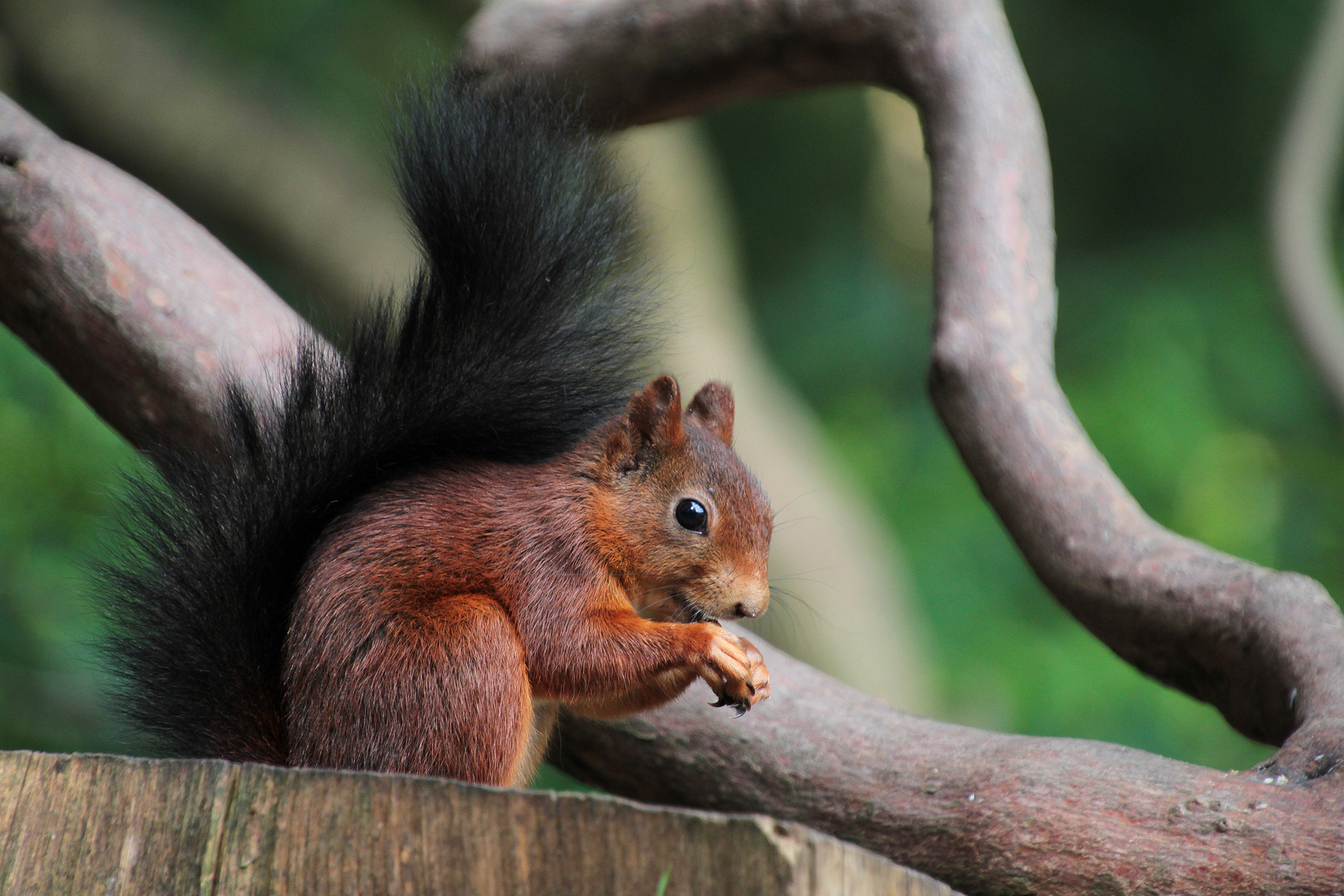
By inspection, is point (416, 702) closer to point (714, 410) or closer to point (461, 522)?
point (461, 522)

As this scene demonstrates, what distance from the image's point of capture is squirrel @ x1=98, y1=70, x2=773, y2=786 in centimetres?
105

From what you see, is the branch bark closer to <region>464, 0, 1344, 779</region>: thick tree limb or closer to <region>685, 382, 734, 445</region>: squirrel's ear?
<region>464, 0, 1344, 779</region>: thick tree limb

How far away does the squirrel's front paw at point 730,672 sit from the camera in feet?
3.43

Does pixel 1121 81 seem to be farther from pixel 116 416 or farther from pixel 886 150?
pixel 116 416

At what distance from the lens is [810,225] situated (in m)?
4.71

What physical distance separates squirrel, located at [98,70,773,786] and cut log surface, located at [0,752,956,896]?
23 centimetres

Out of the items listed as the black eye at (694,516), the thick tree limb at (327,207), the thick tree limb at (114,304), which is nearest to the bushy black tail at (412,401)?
the black eye at (694,516)

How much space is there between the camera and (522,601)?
1.13m

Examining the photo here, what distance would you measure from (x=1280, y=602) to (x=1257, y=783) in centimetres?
25

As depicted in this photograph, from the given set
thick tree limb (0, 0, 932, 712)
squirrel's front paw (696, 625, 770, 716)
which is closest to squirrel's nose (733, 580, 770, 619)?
squirrel's front paw (696, 625, 770, 716)

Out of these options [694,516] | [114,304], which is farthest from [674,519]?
[114,304]

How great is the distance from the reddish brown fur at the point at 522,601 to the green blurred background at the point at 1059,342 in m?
0.71

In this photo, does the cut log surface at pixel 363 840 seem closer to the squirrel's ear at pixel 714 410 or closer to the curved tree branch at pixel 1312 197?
the squirrel's ear at pixel 714 410

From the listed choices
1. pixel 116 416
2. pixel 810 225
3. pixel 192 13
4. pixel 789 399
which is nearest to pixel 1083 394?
pixel 789 399
